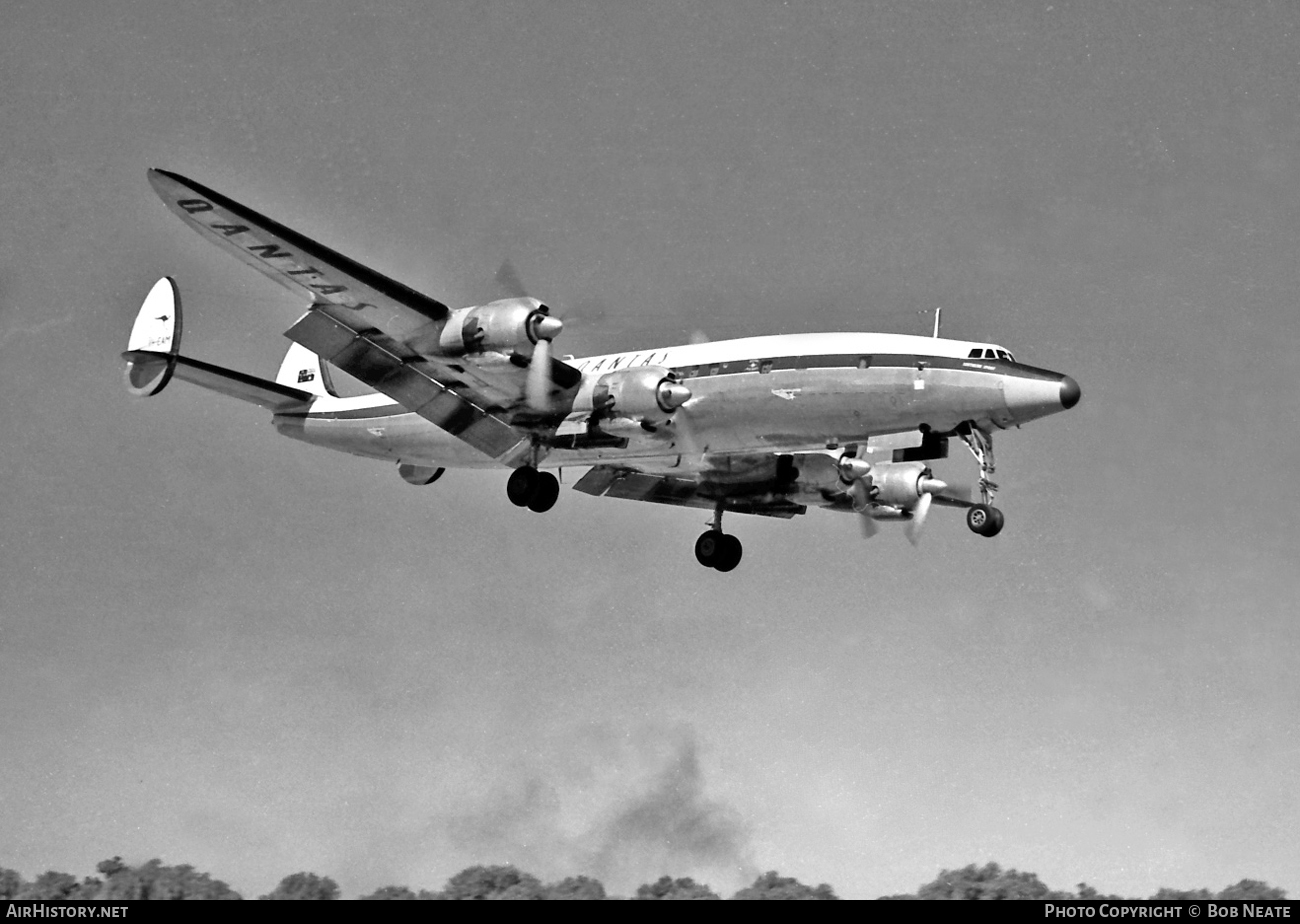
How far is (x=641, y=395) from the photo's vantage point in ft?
97.3


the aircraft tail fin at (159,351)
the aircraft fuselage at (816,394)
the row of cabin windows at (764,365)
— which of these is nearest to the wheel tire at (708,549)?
the aircraft fuselage at (816,394)

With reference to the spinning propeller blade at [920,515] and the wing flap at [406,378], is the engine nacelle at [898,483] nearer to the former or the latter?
the spinning propeller blade at [920,515]

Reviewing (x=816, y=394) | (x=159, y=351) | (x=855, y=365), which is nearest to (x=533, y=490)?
(x=816, y=394)

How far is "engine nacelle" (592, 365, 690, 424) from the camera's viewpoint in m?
29.6

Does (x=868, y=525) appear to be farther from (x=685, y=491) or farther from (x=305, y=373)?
(x=305, y=373)

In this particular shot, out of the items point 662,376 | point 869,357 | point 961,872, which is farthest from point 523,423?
point 961,872

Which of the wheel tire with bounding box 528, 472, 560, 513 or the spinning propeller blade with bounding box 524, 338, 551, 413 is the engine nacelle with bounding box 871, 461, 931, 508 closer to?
the wheel tire with bounding box 528, 472, 560, 513

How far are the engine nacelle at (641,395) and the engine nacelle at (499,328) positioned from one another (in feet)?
5.75

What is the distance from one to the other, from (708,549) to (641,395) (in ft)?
19.2

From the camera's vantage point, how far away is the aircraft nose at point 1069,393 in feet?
90.5
